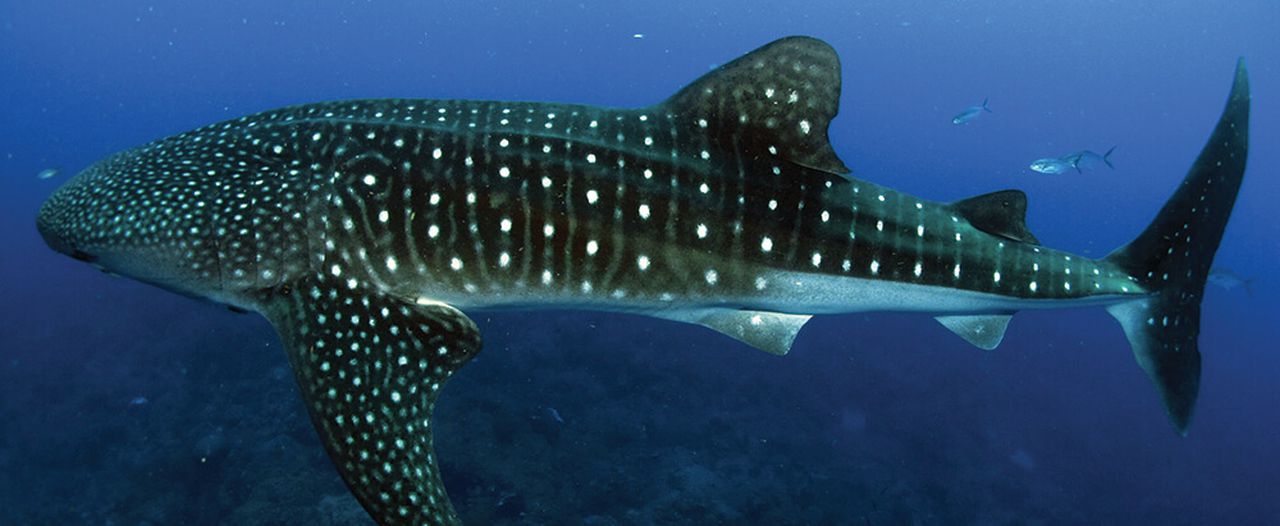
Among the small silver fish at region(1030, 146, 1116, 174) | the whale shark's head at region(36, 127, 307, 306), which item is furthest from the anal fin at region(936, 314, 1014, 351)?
the small silver fish at region(1030, 146, 1116, 174)

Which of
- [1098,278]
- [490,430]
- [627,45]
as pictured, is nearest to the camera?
→ [1098,278]

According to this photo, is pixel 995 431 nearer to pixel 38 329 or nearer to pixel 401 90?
pixel 38 329

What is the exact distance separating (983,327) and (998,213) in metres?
0.90

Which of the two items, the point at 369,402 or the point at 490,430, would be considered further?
the point at 490,430

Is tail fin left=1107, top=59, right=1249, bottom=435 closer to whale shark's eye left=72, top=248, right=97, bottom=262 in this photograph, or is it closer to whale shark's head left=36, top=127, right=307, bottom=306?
whale shark's head left=36, top=127, right=307, bottom=306

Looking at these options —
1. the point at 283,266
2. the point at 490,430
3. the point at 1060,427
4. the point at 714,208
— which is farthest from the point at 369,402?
the point at 1060,427

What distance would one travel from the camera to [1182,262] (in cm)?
521

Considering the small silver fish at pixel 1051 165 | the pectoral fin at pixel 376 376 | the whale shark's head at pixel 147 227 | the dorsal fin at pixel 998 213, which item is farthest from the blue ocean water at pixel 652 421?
the dorsal fin at pixel 998 213

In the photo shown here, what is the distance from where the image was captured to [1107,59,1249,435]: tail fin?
16.8 feet

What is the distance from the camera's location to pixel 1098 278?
495cm

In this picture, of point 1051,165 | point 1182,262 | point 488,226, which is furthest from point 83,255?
point 1051,165

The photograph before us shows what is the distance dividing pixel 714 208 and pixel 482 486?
8.42 m

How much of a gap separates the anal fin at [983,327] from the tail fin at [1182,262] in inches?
36.1

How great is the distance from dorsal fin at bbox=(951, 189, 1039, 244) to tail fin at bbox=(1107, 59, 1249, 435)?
1.03 meters
